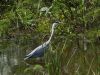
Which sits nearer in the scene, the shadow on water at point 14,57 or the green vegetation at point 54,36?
the green vegetation at point 54,36

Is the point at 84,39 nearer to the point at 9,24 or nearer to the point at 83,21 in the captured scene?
the point at 83,21

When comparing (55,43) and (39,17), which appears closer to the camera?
(55,43)

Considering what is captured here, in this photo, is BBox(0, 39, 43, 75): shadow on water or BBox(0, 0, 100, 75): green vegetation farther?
BBox(0, 39, 43, 75): shadow on water

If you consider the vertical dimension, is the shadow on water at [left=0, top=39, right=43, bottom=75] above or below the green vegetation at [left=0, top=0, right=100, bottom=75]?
below

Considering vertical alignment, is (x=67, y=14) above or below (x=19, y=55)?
above

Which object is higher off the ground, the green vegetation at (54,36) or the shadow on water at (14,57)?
the green vegetation at (54,36)

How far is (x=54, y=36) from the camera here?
825cm

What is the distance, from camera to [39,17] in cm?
945

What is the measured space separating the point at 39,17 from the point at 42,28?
2.01ft

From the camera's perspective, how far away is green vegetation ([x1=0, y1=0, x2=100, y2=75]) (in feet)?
19.2

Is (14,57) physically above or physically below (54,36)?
below

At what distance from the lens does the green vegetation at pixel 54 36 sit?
585 cm

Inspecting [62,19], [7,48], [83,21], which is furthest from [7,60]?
[62,19]

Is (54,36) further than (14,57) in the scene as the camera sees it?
Yes
